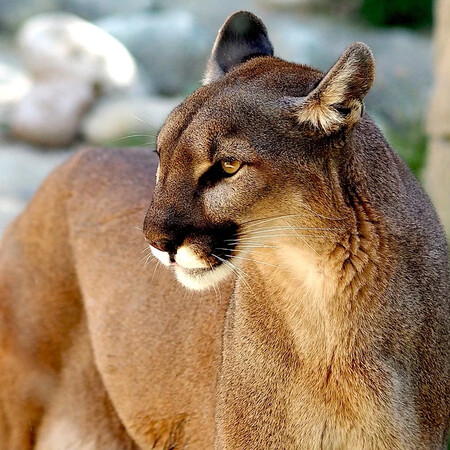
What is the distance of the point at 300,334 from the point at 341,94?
1041mm

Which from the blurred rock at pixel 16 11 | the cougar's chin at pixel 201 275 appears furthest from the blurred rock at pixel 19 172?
the blurred rock at pixel 16 11

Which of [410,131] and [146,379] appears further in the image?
[410,131]

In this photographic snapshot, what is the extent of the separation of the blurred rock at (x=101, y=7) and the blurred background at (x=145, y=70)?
2.04 metres

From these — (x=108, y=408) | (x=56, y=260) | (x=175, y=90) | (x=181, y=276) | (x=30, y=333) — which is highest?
(x=181, y=276)

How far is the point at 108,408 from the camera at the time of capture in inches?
210

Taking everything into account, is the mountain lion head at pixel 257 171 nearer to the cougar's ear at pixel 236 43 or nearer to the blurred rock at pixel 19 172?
the cougar's ear at pixel 236 43

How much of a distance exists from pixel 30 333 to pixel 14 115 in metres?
8.99

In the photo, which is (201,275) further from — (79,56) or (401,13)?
(401,13)

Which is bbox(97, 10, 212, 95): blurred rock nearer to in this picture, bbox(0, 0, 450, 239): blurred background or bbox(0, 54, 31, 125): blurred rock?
bbox(0, 0, 450, 239): blurred background

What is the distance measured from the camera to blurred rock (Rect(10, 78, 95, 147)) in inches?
519

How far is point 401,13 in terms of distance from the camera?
53.1 ft

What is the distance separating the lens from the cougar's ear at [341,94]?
3.38 meters

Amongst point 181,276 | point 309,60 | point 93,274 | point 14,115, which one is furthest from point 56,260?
point 309,60

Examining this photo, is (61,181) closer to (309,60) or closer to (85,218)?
(85,218)
